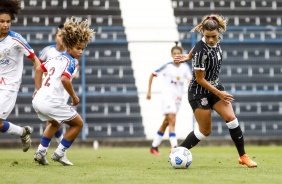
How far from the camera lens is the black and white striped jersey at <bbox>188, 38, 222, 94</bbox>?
29.6ft

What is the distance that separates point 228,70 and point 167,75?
3367 millimetres

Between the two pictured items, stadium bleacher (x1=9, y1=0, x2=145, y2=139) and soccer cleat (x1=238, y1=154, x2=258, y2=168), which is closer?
soccer cleat (x1=238, y1=154, x2=258, y2=168)

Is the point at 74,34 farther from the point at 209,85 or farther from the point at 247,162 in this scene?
the point at 247,162

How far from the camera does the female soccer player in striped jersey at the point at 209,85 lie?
9000 mm

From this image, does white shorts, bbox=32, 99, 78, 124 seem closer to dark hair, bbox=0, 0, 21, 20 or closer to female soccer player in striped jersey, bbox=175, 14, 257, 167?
dark hair, bbox=0, 0, 21, 20

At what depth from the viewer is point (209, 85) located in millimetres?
8922

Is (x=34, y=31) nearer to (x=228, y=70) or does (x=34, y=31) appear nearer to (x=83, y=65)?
(x=83, y=65)

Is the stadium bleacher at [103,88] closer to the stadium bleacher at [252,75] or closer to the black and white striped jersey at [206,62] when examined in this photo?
the stadium bleacher at [252,75]

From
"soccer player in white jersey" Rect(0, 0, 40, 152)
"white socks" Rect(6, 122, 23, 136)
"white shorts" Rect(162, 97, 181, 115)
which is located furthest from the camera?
"white shorts" Rect(162, 97, 181, 115)

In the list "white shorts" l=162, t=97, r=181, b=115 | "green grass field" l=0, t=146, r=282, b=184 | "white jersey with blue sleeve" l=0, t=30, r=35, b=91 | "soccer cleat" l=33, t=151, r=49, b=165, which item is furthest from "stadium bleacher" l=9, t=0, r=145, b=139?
"soccer cleat" l=33, t=151, r=49, b=165

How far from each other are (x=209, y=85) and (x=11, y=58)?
8.34 feet

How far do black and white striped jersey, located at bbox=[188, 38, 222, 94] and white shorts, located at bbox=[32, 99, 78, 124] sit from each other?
1465 millimetres

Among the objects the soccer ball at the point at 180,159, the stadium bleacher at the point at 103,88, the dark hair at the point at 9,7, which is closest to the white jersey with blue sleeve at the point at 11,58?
the dark hair at the point at 9,7

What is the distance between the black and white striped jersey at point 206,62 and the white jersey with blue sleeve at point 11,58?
216 cm
